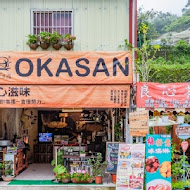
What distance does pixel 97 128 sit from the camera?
1595cm

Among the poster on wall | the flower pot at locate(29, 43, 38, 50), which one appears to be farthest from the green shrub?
the flower pot at locate(29, 43, 38, 50)

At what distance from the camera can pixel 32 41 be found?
376 inches

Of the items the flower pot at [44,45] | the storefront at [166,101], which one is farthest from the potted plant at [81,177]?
the flower pot at [44,45]

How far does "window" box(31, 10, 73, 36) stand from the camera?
32.7 feet

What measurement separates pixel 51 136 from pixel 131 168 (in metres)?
8.21

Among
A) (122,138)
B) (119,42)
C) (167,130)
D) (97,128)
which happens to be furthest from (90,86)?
(97,128)

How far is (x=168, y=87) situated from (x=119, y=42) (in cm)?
240

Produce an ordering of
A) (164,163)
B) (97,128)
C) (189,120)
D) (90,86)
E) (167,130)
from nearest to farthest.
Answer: (164,163) → (90,86) → (189,120) → (167,130) → (97,128)

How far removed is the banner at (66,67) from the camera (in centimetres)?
932

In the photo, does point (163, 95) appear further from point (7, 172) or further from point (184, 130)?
point (7, 172)

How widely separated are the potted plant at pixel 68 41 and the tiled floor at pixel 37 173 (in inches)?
193

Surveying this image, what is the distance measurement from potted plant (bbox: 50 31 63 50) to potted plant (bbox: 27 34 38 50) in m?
0.54

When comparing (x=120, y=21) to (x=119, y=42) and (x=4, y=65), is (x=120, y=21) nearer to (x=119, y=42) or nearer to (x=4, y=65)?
(x=119, y=42)

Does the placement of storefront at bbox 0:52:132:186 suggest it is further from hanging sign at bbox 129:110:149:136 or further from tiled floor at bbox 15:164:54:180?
tiled floor at bbox 15:164:54:180
